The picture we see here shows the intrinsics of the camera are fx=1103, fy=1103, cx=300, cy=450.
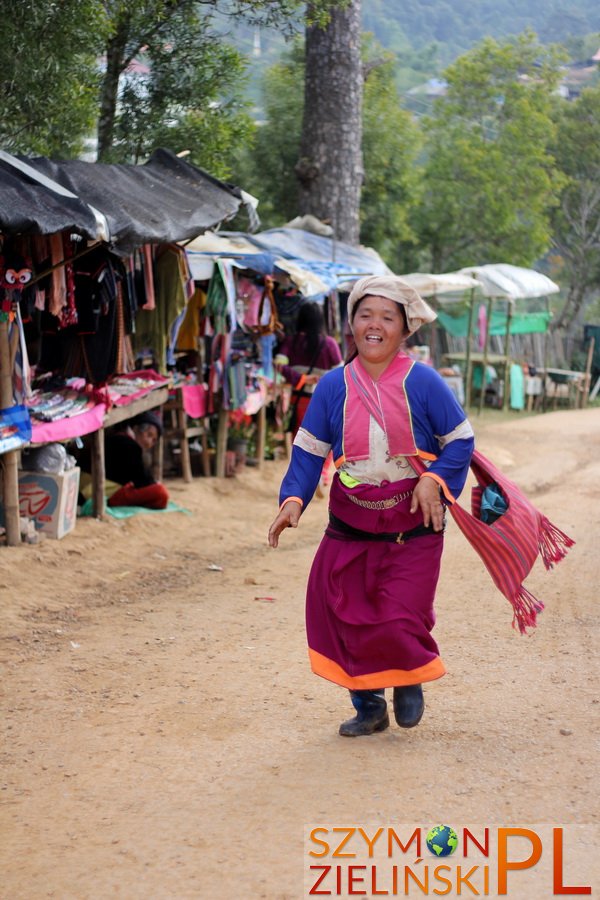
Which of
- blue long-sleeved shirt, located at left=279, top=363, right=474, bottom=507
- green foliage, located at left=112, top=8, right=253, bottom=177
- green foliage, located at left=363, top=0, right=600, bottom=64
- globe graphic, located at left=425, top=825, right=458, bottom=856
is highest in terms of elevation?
green foliage, located at left=363, top=0, right=600, bottom=64

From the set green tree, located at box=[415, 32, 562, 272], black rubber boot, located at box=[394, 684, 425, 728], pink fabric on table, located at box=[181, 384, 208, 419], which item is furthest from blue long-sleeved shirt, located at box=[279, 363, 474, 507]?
green tree, located at box=[415, 32, 562, 272]

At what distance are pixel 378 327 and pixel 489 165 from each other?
23.0 meters

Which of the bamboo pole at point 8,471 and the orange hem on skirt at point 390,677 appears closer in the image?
the orange hem on skirt at point 390,677

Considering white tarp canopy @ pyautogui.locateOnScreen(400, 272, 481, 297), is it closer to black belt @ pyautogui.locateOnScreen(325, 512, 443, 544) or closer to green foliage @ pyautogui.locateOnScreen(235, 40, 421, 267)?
green foliage @ pyautogui.locateOnScreen(235, 40, 421, 267)

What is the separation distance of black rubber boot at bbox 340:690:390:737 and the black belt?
0.63 metres

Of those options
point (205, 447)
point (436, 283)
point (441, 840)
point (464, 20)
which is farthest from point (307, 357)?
point (464, 20)

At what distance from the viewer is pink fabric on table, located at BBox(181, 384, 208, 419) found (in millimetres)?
10891

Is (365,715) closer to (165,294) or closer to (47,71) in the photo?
(165,294)

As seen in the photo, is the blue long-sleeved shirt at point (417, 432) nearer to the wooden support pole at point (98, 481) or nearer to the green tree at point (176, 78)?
the wooden support pole at point (98, 481)

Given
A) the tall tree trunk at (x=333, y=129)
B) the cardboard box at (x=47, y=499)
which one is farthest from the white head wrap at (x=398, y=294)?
the tall tree trunk at (x=333, y=129)

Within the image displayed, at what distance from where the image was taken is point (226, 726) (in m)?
4.71

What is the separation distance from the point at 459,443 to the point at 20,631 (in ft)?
10.6

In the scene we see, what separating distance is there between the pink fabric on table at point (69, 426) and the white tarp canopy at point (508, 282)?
12924 millimetres

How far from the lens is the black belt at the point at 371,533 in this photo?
4.38 meters
